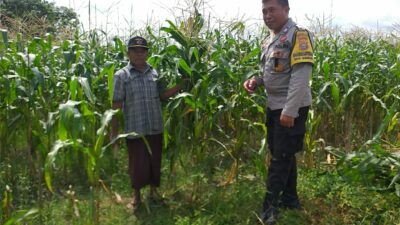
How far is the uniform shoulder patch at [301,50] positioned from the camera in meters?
2.79

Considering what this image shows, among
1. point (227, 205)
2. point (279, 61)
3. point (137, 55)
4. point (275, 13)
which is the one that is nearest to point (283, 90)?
point (279, 61)

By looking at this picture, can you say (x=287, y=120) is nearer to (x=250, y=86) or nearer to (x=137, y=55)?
(x=250, y=86)

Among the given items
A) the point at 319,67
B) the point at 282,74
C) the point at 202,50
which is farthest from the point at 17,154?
the point at 319,67

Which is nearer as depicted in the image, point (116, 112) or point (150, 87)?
point (116, 112)

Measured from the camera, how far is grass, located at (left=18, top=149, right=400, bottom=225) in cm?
316

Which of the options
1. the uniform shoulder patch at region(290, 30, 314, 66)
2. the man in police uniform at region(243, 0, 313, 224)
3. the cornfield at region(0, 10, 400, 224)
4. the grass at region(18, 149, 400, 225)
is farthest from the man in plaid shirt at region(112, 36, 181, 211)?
the uniform shoulder patch at region(290, 30, 314, 66)

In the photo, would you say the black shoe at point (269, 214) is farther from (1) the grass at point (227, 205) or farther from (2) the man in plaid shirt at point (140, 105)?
(2) the man in plaid shirt at point (140, 105)

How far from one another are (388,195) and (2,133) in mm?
3236

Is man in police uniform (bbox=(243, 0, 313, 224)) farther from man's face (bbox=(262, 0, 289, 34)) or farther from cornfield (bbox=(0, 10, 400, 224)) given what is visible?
cornfield (bbox=(0, 10, 400, 224))

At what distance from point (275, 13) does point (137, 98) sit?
1295mm

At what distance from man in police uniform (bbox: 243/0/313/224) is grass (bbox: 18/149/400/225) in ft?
1.05

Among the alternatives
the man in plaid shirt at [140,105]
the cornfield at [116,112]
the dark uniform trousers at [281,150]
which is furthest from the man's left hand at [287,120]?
the man in plaid shirt at [140,105]

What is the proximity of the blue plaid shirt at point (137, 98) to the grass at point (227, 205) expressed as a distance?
0.57 metres

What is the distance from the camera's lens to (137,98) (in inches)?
133
